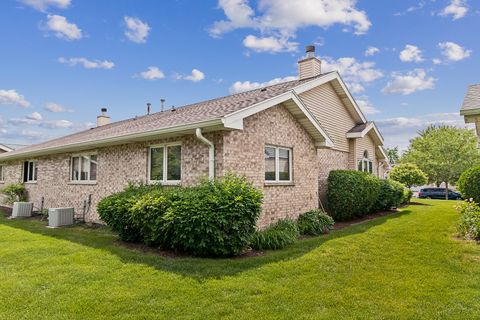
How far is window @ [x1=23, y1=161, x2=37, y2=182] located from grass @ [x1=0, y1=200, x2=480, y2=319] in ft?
32.3

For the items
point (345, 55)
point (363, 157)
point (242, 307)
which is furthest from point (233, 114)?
point (363, 157)

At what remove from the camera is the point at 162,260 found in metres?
6.41

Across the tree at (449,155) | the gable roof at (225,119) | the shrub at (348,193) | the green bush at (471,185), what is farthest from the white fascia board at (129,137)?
the tree at (449,155)

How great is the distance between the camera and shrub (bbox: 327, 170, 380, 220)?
12133mm

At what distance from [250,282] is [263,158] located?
4.30m

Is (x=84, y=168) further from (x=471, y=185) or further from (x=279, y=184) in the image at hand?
(x=471, y=185)

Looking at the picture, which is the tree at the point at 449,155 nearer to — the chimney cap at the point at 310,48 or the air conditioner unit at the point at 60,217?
the chimney cap at the point at 310,48

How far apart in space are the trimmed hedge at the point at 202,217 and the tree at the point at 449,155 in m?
31.1

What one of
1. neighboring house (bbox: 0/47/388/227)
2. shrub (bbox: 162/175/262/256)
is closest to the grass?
shrub (bbox: 162/175/262/256)

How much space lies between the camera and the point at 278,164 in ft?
31.6

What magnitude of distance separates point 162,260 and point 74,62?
14.0 metres

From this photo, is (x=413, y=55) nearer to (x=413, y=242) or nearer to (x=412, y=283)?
(x=413, y=242)

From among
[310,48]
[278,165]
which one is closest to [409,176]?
[310,48]

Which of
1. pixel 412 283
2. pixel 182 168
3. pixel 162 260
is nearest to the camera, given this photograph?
pixel 412 283
